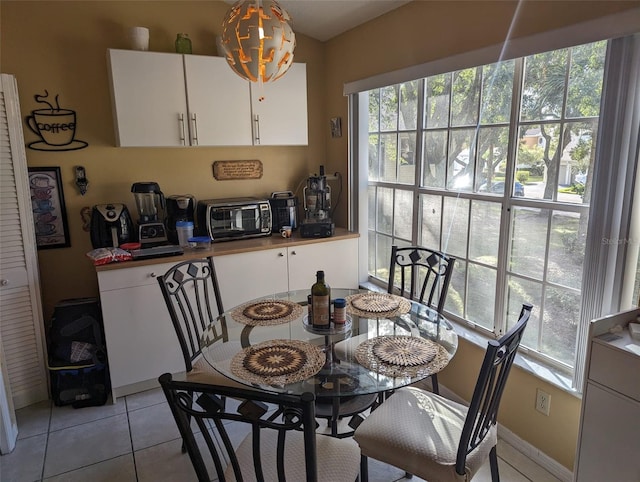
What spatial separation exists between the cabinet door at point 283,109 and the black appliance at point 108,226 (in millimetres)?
1096

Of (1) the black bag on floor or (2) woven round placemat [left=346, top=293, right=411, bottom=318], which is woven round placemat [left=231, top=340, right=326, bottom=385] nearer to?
(2) woven round placemat [left=346, top=293, right=411, bottom=318]

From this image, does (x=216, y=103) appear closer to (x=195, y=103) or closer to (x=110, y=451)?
(x=195, y=103)

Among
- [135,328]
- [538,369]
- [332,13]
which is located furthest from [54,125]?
[538,369]

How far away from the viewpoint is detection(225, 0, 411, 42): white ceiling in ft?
8.95

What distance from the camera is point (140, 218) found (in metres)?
2.94

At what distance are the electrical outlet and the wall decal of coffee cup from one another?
3189mm

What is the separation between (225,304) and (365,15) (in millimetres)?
2226

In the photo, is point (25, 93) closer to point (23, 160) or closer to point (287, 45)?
point (23, 160)

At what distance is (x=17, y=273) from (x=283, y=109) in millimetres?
2086

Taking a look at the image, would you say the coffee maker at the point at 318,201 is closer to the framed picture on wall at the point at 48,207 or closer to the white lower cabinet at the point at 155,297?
the white lower cabinet at the point at 155,297

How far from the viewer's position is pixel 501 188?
229 centimetres

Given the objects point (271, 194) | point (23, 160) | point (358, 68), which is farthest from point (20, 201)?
point (358, 68)

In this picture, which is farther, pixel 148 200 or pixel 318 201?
pixel 318 201

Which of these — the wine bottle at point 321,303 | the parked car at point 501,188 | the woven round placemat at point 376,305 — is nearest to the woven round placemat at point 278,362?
the wine bottle at point 321,303
